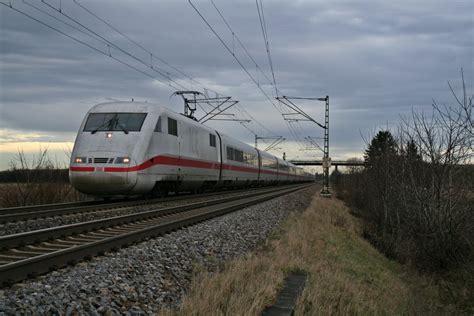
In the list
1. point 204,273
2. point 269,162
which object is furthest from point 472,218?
point 269,162

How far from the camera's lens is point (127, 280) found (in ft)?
17.4

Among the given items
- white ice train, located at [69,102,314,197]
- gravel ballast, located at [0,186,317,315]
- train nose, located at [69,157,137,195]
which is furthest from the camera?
white ice train, located at [69,102,314,197]

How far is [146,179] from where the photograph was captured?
14.9 meters

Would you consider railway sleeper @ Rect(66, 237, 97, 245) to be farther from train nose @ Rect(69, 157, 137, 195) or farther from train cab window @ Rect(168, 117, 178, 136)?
train cab window @ Rect(168, 117, 178, 136)

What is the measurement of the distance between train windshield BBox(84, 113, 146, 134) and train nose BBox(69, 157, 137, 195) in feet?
4.63

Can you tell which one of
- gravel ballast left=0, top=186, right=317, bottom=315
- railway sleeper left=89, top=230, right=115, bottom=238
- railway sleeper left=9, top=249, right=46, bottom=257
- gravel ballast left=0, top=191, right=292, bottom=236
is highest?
gravel ballast left=0, top=191, right=292, bottom=236

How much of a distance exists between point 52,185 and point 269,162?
28.8 m

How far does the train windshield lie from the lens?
15.2 metres

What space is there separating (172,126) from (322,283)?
1147 cm

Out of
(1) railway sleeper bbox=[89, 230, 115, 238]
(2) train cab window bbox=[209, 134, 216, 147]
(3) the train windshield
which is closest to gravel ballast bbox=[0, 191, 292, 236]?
(1) railway sleeper bbox=[89, 230, 115, 238]

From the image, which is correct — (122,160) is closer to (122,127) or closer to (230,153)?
(122,127)

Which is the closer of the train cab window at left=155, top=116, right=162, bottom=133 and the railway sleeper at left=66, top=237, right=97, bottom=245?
the railway sleeper at left=66, top=237, right=97, bottom=245

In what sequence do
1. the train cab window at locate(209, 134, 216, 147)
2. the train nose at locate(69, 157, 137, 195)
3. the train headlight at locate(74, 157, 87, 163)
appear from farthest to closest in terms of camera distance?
the train cab window at locate(209, 134, 216, 147), the train headlight at locate(74, 157, 87, 163), the train nose at locate(69, 157, 137, 195)

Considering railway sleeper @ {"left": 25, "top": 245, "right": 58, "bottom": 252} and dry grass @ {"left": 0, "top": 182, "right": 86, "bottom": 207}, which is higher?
dry grass @ {"left": 0, "top": 182, "right": 86, "bottom": 207}
